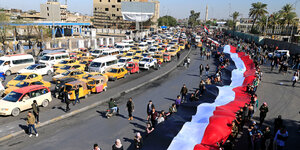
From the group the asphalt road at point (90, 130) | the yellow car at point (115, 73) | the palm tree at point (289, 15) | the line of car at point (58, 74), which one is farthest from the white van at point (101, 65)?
the palm tree at point (289, 15)

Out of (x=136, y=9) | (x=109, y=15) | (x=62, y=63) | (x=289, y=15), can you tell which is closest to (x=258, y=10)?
(x=289, y=15)

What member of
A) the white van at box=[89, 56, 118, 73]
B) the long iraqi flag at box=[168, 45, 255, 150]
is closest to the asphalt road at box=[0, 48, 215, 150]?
the long iraqi flag at box=[168, 45, 255, 150]

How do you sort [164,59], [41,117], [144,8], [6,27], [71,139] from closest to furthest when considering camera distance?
1. [71,139]
2. [41,117]
3. [164,59]
4. [6,27]
5. [144,8]

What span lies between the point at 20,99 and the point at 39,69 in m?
10.8

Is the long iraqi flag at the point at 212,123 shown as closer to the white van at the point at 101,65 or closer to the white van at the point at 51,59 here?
the white van at the point at 101,65

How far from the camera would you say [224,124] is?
397 inches

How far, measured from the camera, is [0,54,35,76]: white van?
24.4 meters

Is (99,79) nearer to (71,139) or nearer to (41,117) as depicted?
(41,117)

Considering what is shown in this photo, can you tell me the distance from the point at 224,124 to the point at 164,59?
2764cm

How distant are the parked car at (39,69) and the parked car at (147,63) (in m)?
11.7

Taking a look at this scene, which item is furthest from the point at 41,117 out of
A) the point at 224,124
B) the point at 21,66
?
the point at 21,66

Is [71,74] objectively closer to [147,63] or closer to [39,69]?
[39,69]

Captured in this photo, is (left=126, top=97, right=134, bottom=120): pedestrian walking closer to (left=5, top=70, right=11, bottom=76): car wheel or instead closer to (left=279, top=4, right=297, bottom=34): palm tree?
(left=5, top=70, right=11, bottom=76): car wheel

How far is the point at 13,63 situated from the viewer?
2509 centimetres
